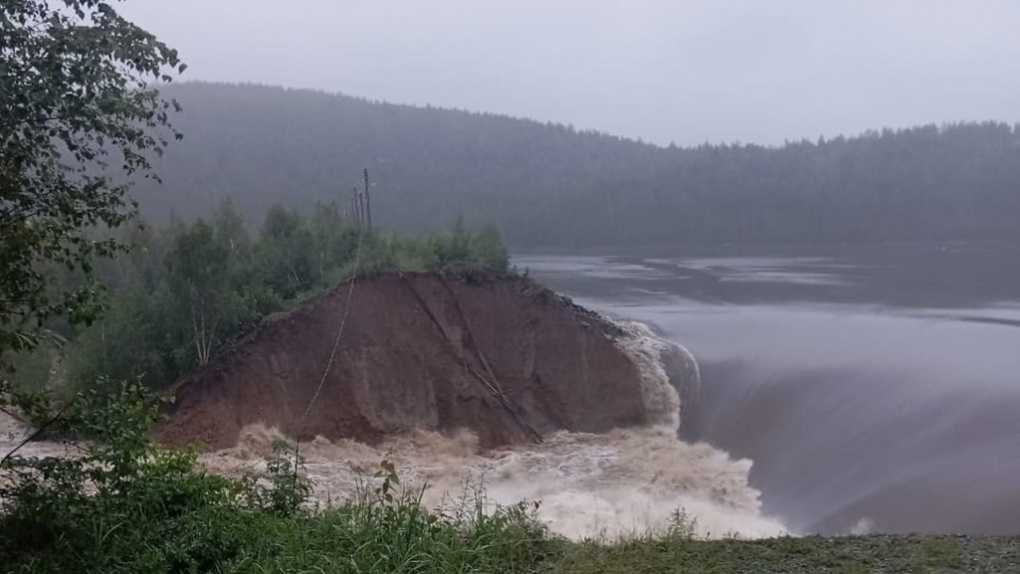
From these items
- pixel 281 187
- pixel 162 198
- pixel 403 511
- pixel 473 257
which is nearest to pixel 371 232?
pixel 473 257

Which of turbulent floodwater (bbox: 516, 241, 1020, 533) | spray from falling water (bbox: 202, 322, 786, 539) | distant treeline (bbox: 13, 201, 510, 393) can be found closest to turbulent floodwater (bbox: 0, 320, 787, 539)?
spray from falling water (bbox: 202, 322, 786, 539)

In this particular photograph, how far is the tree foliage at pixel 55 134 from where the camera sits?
224 inches

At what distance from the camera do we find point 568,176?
44219 mm

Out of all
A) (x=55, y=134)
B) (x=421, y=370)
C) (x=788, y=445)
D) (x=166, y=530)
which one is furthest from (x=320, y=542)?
(x=421, y=370)

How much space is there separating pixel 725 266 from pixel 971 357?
21.9 m

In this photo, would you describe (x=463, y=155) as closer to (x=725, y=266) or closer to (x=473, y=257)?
(x=725, y=266)

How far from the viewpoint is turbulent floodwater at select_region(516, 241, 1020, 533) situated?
14.1 meters

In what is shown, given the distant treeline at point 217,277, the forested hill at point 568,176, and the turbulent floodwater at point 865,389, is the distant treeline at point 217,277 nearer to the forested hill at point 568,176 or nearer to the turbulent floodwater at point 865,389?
the turbulent floodwater at point 865,389

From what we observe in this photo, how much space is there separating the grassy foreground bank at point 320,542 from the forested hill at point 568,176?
83.4 feet

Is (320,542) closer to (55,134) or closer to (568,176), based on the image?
(55,134)

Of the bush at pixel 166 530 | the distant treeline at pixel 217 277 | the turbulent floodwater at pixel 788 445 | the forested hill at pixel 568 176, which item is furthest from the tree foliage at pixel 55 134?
the forested hill at pixel 568 176

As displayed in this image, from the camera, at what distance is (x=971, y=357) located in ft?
63.7

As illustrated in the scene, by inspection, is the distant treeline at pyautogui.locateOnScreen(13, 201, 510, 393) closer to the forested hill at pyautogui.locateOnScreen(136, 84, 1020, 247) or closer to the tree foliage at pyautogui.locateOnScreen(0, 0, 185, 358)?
the forested hill at pyautogui.locateOnScreen(136, 84, 1020, 247)

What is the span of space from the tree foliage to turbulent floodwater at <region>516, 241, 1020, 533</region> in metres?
11.0
